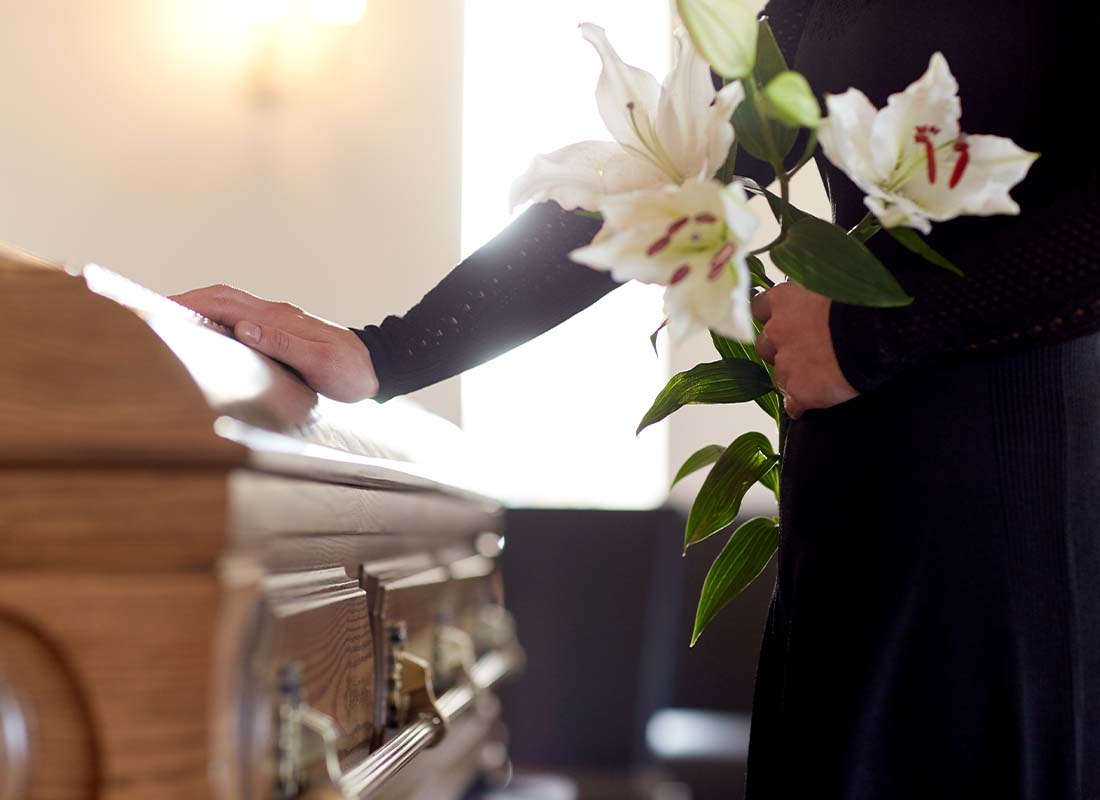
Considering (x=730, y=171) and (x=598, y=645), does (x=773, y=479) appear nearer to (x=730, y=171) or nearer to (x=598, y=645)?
(x=730, y=171)

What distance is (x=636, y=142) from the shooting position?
701 mm

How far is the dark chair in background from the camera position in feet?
8.92

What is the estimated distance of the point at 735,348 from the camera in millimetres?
960

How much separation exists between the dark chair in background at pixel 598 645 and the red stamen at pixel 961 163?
2228 millimetres

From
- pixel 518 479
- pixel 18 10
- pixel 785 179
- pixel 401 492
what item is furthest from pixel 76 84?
pixel 785 179

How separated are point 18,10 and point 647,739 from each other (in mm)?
2214

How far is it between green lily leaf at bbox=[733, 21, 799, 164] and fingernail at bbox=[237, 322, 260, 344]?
1.30ft

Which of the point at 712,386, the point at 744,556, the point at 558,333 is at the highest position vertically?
the point at 558,333

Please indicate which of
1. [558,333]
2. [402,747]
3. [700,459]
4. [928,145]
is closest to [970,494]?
[928,145]

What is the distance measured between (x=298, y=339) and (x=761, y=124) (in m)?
0.42

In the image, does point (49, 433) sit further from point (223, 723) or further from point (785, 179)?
point (785, 179)

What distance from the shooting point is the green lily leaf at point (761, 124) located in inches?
27.2

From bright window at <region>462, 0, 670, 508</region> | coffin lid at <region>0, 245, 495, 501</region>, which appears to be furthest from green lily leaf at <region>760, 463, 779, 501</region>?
bright window at <region>462, 0, 670, 508</region>

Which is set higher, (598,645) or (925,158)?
(925,158)
